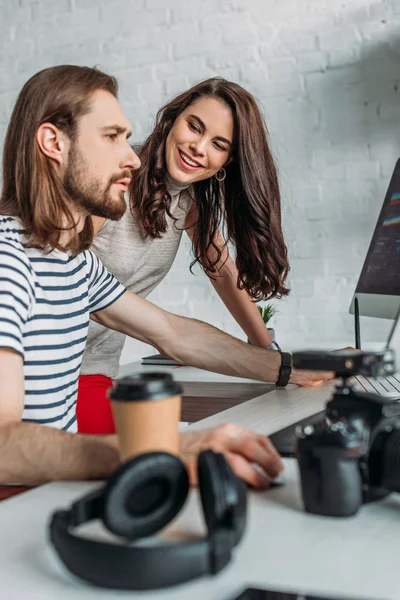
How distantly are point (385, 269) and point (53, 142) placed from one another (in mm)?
939

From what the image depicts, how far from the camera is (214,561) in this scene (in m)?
0.55

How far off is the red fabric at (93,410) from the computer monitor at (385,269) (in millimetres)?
693

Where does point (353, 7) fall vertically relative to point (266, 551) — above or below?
above

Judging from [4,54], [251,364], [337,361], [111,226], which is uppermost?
[4,54]

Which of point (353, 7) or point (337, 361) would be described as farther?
point (353, 7)

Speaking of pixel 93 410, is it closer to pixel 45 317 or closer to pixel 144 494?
pixel 45 317

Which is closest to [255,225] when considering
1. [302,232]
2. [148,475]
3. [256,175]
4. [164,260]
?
[256,175]

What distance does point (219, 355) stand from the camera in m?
1.51

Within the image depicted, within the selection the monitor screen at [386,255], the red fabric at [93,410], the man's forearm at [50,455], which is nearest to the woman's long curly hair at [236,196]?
the monitor screen at [386,255]

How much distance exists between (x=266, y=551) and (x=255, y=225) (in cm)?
150

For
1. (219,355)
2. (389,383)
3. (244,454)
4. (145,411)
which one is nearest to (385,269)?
(389,383)

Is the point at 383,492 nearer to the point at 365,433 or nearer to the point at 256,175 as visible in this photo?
the point at 365,433

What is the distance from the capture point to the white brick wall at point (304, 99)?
2.98m

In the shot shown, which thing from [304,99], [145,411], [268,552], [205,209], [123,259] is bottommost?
[268,552]
